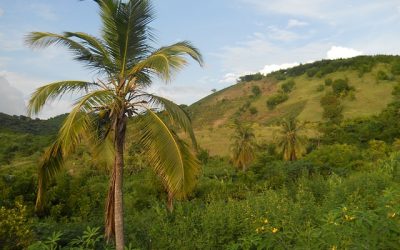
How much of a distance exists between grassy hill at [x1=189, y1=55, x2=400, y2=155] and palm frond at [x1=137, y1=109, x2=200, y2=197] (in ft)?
171

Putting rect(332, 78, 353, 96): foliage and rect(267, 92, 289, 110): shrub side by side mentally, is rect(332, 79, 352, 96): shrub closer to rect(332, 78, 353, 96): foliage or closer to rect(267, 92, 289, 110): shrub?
rect(332, 78, 353, 96): foliage

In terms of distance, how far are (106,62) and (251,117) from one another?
8715cm

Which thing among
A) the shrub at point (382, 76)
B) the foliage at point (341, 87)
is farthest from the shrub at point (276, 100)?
the shrub at point (382, 76)

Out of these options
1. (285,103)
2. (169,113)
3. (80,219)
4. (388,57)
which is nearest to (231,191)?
(80,219)

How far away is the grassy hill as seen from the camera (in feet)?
237

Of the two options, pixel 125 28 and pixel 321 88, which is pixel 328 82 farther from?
pixel 125 28

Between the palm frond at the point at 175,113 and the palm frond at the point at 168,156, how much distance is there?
0.32m

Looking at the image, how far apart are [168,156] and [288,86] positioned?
94987mm

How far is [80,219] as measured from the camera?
16.0m

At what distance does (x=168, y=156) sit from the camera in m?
7.83

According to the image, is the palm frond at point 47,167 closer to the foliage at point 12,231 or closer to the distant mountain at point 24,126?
the foliage at point 12,231

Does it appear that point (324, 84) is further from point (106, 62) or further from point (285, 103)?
point (106, 62)

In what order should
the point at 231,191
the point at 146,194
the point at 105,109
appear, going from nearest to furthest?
1. the point at 105,109
2. the point at 146,194
3. the point at 231,191

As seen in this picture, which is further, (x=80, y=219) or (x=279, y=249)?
(x=80, y=219)
